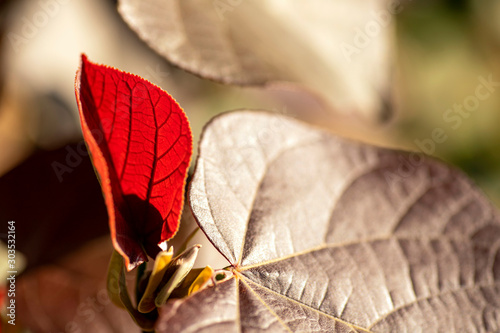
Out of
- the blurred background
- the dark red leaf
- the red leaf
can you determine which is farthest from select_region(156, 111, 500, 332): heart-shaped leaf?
the dark red leaf

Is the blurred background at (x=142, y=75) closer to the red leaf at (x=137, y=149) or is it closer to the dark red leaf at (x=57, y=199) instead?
the dark red leaf at (x=57, y=199)

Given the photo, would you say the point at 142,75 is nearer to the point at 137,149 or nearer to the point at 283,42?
the point at 283,42

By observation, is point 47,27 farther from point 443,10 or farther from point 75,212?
point 443,10

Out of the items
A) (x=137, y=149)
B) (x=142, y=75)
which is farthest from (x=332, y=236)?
(x=142, y=75)

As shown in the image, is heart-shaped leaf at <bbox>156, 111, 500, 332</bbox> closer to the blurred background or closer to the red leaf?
the red leaf

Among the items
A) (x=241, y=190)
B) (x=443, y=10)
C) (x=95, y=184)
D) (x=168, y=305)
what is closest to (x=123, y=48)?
(x=95, y=184)

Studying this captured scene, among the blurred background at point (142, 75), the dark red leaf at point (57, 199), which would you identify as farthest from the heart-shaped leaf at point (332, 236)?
the dark red leaf at point (57, 199)

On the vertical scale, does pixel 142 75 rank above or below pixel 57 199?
above
